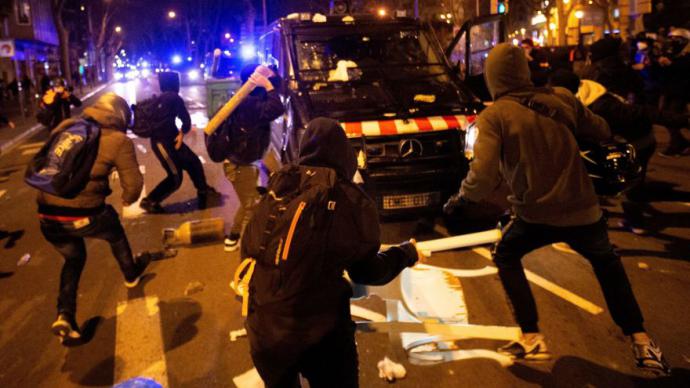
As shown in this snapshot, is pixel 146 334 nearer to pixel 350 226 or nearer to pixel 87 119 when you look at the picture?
pixel 87 119

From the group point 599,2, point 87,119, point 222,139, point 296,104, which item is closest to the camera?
point 87,119

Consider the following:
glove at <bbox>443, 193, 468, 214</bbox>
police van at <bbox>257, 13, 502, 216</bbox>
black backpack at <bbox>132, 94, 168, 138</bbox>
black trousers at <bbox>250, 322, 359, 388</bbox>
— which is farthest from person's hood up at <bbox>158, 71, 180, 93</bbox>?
black trousers at <bbox>250, 322, 359, 388</bbox>

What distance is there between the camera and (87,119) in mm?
4121

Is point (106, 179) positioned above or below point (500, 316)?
above

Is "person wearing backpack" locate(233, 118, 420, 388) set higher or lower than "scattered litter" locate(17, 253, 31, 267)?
higher

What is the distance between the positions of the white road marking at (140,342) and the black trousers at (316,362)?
1.64 meters

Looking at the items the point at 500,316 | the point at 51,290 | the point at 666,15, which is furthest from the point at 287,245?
the point at 666,15

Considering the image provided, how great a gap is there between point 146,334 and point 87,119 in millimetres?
1683

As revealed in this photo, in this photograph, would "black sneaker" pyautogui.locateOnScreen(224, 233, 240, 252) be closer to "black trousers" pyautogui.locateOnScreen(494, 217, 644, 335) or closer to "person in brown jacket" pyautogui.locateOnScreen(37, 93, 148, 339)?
"person in brown jacket" pyautogui.locateOnScreen(37, 93, 148, 339)

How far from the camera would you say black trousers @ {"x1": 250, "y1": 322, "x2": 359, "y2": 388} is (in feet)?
7.23

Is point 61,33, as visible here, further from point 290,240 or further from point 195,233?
point 290,240

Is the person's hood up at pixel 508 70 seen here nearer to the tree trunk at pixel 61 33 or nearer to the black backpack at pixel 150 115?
the black backpack at pixel 150 115

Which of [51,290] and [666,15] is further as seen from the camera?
[666,15]

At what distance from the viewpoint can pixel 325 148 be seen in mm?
2230
